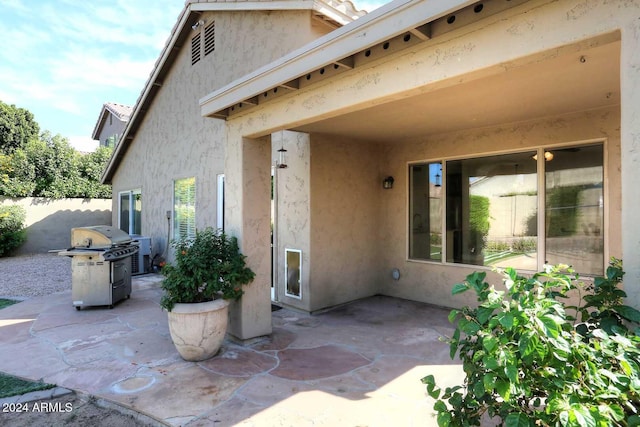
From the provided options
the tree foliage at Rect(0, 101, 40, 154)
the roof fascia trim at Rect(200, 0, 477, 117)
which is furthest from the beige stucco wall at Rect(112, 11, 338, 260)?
the tree foliage at Rect(0, 101, 40, 154)

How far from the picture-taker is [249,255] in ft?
17.1

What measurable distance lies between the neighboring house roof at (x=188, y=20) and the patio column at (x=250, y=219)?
10.9 feet

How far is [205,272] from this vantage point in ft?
15.0

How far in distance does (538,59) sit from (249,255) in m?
4.10

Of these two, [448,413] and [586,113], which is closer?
[448,413]

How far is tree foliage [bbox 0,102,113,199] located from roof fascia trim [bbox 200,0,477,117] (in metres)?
16.0

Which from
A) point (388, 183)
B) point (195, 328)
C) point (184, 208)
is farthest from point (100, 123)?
point (195, 328)

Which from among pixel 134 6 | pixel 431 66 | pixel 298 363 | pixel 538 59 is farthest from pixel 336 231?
pixel 134 6

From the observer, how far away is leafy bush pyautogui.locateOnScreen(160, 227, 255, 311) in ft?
14.7

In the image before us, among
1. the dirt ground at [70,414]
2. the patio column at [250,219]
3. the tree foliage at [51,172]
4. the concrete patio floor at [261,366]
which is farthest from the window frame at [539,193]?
the tree foliage at [51,172]

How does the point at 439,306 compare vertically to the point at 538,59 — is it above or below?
below

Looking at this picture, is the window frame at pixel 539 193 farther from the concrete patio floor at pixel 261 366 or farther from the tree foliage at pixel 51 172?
the tree foliage at pixel 51 172

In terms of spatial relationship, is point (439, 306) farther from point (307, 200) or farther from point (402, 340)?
point (307, 200)

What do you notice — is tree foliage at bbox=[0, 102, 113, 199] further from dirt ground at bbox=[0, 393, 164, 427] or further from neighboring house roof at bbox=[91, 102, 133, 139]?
dirt ground at bbox=[0, 393, 164, 427]
